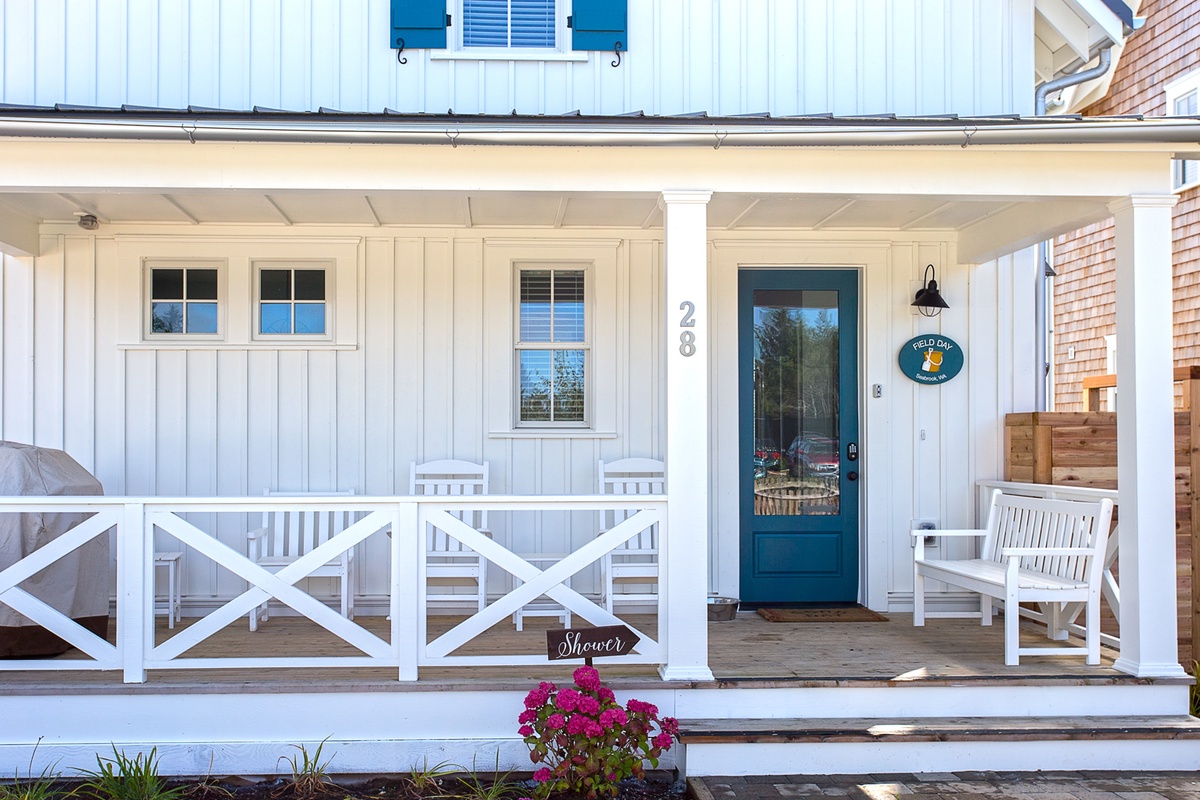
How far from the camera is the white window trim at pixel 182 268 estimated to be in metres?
6.48

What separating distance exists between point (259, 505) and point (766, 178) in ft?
9.94

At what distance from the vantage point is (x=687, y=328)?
4742mm

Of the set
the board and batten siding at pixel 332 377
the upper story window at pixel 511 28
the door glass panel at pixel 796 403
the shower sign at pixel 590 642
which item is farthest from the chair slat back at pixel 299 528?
the upper story window at pixel 511 28

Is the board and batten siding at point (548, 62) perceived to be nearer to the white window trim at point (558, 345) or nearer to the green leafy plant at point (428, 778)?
the white window trim at point (558, 345)

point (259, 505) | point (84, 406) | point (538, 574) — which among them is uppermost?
point (84, 406)

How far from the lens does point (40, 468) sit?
209 inches

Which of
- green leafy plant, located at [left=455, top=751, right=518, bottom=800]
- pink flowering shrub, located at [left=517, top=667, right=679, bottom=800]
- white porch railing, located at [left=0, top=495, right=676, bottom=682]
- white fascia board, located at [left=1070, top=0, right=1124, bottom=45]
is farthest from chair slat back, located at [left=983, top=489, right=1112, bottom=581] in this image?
green leafy plant, located at [left=455, top=751, right=518, bottom=800]

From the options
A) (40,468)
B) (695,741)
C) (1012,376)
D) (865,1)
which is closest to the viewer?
(695,741)

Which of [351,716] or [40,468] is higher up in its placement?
[40,468]

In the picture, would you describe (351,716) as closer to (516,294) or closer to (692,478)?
(692,478)

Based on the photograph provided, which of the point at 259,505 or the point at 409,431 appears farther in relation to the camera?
the point at 409,431

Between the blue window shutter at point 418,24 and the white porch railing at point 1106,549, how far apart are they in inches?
187

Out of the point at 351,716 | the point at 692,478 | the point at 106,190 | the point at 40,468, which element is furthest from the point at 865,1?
the point at 40,468

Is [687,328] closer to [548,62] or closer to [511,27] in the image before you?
[548,62]
